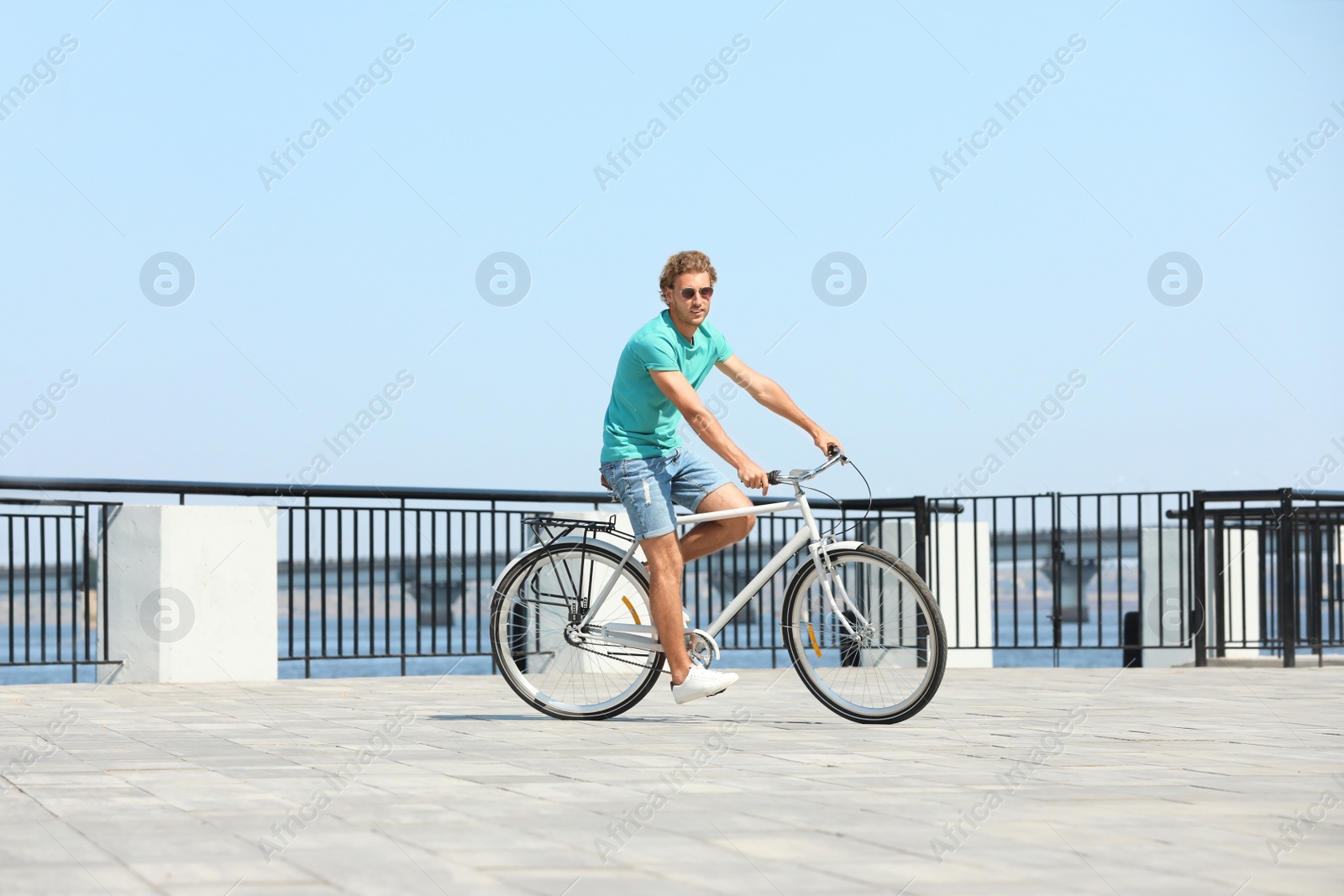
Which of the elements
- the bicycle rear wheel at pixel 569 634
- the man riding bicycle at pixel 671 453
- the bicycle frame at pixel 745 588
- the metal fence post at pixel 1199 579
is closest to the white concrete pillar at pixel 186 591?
the bicycle rear wheel at pixel 569 634

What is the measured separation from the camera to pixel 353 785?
12.4 ft

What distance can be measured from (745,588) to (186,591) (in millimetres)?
3909

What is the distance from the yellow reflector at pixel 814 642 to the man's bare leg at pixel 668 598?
0.49m

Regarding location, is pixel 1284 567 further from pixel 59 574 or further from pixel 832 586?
pixel 59 574

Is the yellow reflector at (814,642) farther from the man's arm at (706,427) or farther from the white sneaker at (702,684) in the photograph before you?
the man's arm at (706,427)

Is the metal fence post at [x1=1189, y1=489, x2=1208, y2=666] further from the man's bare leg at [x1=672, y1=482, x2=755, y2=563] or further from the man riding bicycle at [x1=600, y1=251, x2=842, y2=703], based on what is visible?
the man's bare leg at [x1=672, y1=482, x2=755, y2=563]

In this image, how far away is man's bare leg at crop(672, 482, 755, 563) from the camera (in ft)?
18.2

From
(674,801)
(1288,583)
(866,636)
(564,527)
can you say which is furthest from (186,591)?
(1288,583)

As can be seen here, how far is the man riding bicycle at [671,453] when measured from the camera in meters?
5.40

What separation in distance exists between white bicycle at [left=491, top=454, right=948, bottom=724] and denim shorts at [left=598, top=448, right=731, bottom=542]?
126 millimetres

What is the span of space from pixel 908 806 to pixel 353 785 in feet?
4.74

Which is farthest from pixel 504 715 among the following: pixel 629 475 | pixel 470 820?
pixel 470 820

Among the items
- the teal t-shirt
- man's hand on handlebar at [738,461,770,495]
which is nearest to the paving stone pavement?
man's hand on handlebar at [738,461,770,495]

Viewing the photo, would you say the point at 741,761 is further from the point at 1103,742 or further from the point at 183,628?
the point at 183,628
